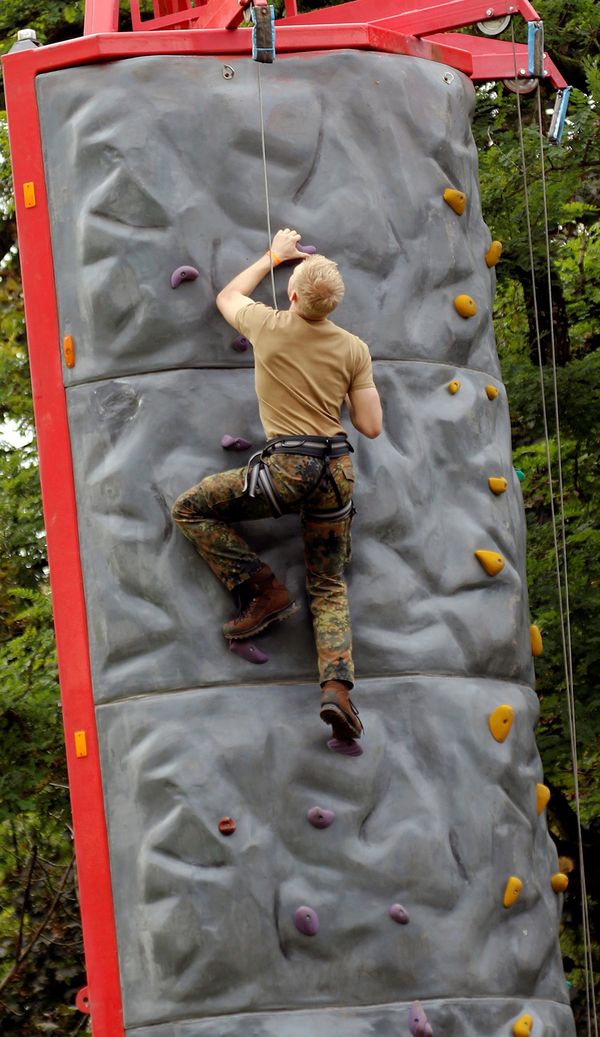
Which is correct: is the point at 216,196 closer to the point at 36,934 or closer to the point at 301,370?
the point at 301,370

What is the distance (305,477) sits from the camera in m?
7.98

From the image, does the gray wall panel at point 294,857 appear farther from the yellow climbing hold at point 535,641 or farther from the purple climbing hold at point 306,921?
the yellow climbing hold at point 535,641

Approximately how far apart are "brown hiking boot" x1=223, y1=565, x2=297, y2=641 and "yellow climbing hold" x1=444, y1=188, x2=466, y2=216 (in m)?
1.98

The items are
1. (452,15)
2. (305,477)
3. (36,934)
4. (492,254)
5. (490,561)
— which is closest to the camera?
(305,477)

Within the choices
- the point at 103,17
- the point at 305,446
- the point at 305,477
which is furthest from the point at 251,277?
the point at 103,17

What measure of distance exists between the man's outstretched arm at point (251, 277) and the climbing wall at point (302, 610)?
0.08 meters

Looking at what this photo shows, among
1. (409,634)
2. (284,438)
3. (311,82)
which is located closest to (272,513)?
(284,438)

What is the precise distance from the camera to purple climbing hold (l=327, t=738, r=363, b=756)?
813 cm

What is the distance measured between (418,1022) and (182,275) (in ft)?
10.5

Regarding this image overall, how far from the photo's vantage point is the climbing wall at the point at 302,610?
802 cm

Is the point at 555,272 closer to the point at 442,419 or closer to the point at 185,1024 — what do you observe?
the point at 442,419

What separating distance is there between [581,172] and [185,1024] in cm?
718

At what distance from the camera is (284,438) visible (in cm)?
803

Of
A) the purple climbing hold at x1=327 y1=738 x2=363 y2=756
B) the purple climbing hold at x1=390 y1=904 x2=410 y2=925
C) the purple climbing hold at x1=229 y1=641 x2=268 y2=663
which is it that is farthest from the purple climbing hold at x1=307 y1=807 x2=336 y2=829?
the purple climbing hold at x1=229 y1=641 x2=268 y2=663
